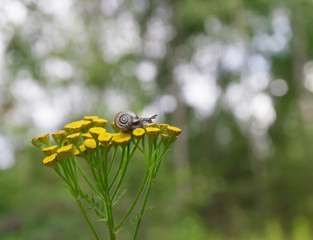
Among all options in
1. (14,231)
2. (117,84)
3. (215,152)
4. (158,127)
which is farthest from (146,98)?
(158,127)

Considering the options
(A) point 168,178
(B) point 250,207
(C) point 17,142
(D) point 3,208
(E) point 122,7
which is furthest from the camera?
(B) point 250,207

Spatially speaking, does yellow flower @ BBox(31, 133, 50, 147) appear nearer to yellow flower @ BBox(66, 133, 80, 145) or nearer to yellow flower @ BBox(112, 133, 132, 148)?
yellow flower @ BBox(66, 133, 80, 145)

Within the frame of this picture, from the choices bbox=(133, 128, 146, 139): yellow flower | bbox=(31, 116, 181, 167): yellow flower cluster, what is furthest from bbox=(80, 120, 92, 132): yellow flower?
bbox=(133, 128, 146, 139): yellow flower

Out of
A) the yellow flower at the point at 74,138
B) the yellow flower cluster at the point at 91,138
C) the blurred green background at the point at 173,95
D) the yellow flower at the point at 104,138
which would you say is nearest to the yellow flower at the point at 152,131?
the yellow flower cluster at the point at 91,138

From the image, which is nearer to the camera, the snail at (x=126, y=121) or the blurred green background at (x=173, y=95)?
the snail at (x=126, y=121)

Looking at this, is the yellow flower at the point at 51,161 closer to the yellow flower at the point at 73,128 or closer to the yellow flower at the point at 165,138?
the yellow flower at the point at 73,128

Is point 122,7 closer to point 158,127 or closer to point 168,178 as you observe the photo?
point 168,178
